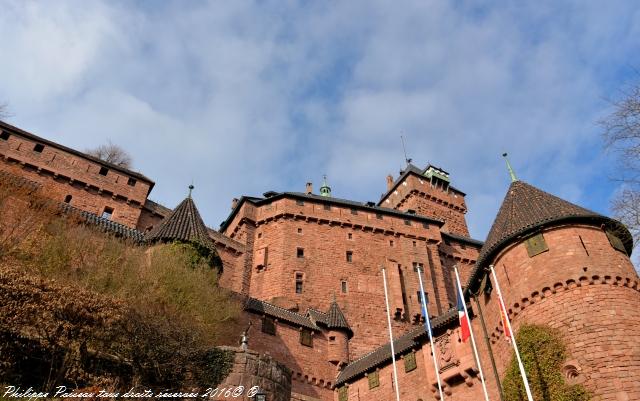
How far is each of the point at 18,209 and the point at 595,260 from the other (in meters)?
17.5

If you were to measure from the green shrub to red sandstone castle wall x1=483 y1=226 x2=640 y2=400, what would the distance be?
264mm

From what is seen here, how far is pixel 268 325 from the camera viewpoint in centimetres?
2141

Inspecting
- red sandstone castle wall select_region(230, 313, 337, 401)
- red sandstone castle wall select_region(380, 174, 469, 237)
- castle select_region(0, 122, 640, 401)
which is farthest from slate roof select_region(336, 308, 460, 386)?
red sandstone castle wall select_region(380, 174, 469, 237)

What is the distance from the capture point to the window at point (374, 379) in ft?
65.1

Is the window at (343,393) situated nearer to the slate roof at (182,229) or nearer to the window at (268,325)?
the window at (268,325)

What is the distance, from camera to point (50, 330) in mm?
9656

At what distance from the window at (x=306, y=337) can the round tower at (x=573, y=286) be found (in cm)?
904

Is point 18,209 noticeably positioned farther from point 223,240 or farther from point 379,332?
point 379,332

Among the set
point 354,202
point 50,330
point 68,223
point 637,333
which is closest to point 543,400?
point 637,333

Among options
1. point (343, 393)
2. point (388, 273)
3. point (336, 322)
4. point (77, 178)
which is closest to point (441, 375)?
point (343, 393)

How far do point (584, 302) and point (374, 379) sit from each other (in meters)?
9.83

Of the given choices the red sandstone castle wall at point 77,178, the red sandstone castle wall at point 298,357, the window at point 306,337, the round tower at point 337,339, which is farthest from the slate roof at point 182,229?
the red sandstone castle wall at point 77,178

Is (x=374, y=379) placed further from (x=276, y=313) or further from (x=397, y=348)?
(x=276, y=313)

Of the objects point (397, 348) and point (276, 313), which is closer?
point (397, 348)
